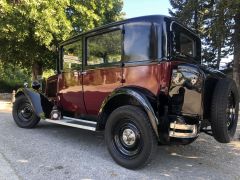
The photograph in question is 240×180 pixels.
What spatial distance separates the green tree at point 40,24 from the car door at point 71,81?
6.48m

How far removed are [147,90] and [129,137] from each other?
0.81 metres

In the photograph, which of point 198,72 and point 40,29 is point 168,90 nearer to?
point 198,72

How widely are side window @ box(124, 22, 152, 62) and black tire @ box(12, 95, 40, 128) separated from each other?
3.44 m

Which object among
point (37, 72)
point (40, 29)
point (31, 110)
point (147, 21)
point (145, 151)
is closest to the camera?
point (145, 151)

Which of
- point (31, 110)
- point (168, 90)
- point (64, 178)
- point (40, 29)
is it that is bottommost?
point (64, 178)

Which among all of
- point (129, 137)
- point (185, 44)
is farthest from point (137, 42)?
point (129, 137)

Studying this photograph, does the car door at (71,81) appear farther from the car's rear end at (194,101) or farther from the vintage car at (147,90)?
the car's rear end at (194,101)

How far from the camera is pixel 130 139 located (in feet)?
15.7

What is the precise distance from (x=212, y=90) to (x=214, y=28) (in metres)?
13.8


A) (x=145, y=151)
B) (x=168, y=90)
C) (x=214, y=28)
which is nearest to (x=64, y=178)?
(x=145, y=151)

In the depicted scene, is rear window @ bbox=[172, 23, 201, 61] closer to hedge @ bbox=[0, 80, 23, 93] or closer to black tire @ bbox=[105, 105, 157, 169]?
black tire @ bbox=[105, 105, 157, 169]

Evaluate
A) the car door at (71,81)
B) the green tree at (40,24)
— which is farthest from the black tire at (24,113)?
the green tree at (40,24)

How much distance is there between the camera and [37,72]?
1923 centimetres

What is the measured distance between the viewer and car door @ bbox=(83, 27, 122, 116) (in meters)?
5.39
